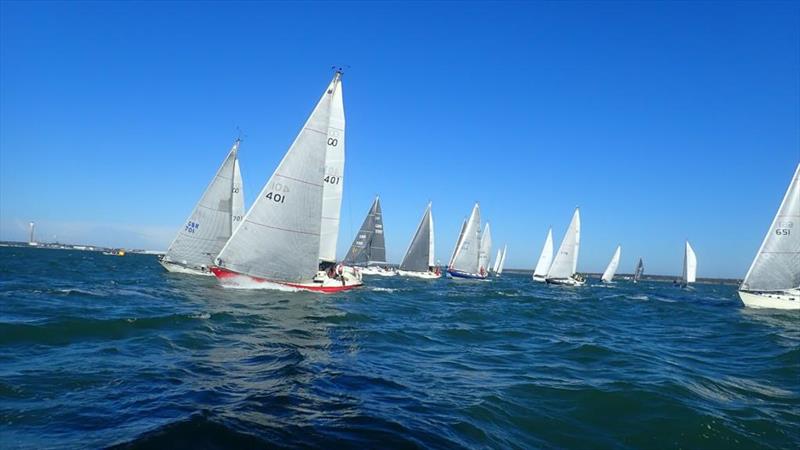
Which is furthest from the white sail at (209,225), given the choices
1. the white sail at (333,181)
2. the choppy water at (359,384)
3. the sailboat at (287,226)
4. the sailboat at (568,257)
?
the sailboat at (568,257)

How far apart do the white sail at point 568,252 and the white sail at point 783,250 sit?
111ft

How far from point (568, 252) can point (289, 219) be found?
5182cm

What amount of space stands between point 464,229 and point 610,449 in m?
64.3

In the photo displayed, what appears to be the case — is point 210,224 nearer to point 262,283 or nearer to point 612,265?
point 262,283

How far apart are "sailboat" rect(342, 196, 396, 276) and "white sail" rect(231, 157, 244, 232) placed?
90.9 feet

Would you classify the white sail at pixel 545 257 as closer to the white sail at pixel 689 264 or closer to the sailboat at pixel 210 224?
the white sail at pixel 689 264

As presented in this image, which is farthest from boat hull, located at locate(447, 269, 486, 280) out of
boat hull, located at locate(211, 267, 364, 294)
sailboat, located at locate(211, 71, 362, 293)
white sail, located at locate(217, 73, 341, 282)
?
white sail, located at locate(217, 73, 341, 282)

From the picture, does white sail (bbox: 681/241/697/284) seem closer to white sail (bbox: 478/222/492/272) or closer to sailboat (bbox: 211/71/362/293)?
white sail (bbox: 478/222/492/272)

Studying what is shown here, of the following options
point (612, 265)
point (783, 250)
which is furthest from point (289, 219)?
point (612, 265)

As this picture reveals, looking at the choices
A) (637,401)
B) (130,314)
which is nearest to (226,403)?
(637,401)

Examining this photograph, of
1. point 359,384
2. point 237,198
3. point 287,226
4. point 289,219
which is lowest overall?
point 359,384

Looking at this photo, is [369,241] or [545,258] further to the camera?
[545,258]

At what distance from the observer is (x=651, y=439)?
7062 millimetres

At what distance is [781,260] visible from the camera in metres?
31.9
